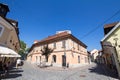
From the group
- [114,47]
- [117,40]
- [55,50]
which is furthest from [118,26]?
[55,50]

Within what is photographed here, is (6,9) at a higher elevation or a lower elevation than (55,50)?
higher

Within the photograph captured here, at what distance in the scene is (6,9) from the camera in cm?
1783

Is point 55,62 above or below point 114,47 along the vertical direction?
below

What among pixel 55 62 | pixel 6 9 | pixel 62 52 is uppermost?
pixel 6 9

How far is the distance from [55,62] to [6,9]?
16.6 metres

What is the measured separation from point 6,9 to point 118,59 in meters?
18.1

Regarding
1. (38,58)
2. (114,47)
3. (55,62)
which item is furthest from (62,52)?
(114,47)

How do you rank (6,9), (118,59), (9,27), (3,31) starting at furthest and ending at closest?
(6,9) < (9,27) < (3,31) < (118,59)

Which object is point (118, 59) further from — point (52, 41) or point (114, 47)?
point (52, 41)

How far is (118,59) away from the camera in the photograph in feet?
41.1

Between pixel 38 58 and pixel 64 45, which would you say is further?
pixel 38 58

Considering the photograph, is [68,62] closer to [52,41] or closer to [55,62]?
[55,62]

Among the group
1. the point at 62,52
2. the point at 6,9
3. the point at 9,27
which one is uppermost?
the point at 6,9

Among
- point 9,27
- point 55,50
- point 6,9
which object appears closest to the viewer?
point 9,27
